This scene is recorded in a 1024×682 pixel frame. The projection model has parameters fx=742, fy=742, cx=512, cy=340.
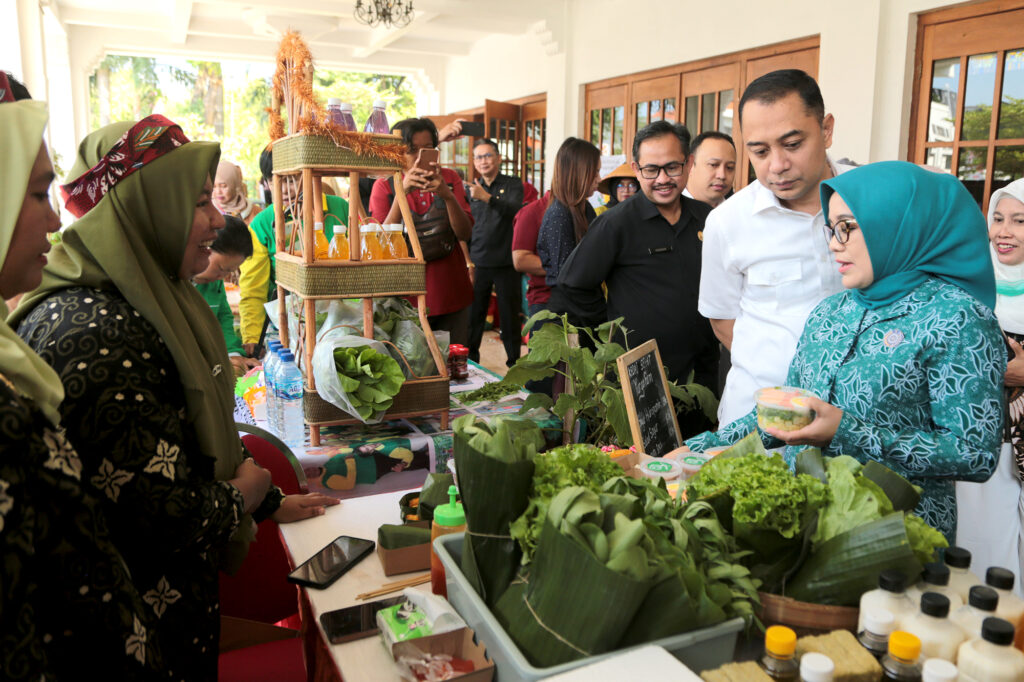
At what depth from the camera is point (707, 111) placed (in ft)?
19.0

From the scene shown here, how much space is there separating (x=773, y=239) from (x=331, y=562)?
1.39 m

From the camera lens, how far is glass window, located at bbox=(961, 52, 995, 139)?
3.82 metres

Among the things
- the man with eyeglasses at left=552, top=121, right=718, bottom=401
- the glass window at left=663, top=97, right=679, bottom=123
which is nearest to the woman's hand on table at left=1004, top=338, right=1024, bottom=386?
the man with eyeglasses at left=552, top=121, right=718, bottom=401

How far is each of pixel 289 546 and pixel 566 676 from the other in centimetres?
88

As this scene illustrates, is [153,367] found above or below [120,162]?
below

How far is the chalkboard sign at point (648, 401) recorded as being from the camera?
1.96 meters

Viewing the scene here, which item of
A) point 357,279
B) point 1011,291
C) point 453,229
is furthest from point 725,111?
point 357,279

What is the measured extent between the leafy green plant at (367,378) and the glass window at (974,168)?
3419 mm

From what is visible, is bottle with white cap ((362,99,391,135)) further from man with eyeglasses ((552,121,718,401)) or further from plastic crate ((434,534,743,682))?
plastic crate ((434,534,743,682))

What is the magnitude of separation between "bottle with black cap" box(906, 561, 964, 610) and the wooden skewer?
0.75 metres

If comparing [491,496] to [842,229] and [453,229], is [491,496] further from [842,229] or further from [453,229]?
[453,229]

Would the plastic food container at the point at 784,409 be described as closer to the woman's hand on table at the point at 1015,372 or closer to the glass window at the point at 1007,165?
the woman's hand on table at the point at 1015,372

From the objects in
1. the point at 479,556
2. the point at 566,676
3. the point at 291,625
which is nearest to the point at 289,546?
the point at 291,625

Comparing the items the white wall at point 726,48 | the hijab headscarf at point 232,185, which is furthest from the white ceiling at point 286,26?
the hijab headscarf at point 232,185
